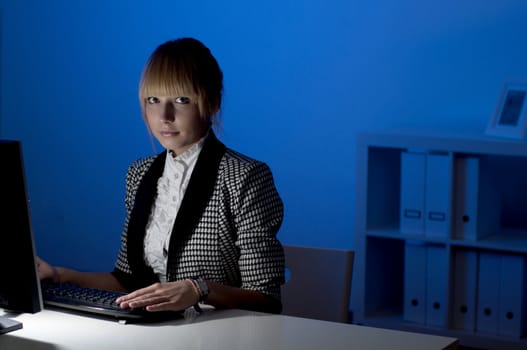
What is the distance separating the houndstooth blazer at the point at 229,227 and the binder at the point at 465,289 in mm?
1853

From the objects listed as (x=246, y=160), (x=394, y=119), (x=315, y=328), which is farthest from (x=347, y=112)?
(x=315, y=328)

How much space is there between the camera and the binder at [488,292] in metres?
4.05

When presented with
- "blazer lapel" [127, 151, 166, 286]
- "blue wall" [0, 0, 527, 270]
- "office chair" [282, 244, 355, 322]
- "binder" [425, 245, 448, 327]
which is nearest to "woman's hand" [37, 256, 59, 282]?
"blazer lapel" [127, 151, 166, 286]

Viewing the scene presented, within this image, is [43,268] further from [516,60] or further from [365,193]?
[516,60]

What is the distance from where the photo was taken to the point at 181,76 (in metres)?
2.43

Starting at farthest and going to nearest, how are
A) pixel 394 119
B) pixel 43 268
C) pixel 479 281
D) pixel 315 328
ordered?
pixel 394 119 < pixel 479 281 < pixel 43 268 < pixel 315 328

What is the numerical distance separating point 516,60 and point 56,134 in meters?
2.64

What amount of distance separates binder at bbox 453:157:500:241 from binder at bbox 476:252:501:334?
0.37 ft

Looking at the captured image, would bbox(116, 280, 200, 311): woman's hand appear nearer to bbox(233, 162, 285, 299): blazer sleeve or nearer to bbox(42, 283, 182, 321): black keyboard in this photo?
bbox(42, 283, 182, 321): black keyboard

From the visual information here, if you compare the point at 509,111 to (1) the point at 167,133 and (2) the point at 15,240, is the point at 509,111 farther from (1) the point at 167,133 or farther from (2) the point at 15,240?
(2) the point at 15,240

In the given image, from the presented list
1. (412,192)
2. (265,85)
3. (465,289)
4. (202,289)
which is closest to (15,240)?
(202,289)

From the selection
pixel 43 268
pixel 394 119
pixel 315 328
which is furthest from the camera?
pixel 394 119

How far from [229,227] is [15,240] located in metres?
0.59

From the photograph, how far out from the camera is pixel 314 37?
4680mm
